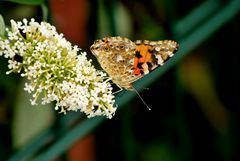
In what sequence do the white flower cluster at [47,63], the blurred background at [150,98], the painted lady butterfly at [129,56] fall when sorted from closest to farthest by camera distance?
the white flower cluster at [47,63] → the painted lady butterfly at [129,56] → the blurred background at [150,98]

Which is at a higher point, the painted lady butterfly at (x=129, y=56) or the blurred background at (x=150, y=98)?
the blurred background at (x=150, y=98)

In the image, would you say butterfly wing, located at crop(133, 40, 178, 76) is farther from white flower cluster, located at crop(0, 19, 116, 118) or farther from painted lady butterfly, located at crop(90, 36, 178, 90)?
white flower cluster, located at crop(0, 19, 116, 118)

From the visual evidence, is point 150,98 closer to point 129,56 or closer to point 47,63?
point 129,56

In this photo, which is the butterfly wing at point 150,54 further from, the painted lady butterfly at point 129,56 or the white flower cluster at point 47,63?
the white flower cluster at point 47,63

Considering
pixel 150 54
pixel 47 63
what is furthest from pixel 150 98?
pixel 47 63

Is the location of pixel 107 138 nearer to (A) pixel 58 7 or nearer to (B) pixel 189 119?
(B) pixel 189 119

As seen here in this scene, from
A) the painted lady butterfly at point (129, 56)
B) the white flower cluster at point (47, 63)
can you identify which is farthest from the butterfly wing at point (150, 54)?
the white flower cluster at point (47, 63)

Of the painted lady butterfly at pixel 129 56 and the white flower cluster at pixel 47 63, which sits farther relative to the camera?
the painted lady butterfly at pixel 129 56

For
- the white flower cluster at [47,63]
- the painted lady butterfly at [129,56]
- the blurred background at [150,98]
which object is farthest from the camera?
the blurred background at [150,98]
